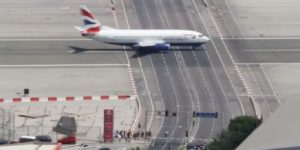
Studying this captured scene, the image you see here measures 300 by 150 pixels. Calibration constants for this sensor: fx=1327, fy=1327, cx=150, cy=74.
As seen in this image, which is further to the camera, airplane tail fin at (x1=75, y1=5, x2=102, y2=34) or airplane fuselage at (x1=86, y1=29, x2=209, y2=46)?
airplane tail fin at (x1=75, y1=5, x2=102, y2=34)

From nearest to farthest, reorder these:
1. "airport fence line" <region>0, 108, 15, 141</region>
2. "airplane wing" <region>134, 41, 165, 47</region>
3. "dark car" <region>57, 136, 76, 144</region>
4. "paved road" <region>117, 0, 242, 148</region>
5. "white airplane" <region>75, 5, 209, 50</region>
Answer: "dark car" <region>57, 136, 76, 144</region> → "airport fence line" <region>0, 108, 15, 141</region> → "paved road" <region>117, 0, 242, 148</region> → "white airplane" <region>75, 5, 209, 50</region> → "airplane wing" <region>134, 41, 165, 47</region>

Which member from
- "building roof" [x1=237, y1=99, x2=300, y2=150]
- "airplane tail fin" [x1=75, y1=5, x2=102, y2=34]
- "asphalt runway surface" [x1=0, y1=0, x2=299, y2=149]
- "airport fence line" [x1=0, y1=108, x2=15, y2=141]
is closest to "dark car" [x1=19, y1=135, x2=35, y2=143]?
"airport fence line" [x1=0, y1=108, x2=15, y2=141]

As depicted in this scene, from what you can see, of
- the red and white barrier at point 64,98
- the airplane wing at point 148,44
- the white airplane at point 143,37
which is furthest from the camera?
the airplane wing at point 148,44

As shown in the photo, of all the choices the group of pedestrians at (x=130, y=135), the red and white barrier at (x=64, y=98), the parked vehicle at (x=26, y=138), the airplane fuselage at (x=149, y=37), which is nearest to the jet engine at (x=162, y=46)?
the airplane fuselage at (x=149, y=37)

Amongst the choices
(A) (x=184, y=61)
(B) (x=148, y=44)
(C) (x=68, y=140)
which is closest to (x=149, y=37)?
(B) (x=148, y=44)

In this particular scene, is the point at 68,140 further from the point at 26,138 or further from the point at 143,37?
the point at 143,37

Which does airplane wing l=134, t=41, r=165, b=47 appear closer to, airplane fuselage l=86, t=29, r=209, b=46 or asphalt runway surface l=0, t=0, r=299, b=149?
airplane fuselage l=86, t=29, r=209, b=46

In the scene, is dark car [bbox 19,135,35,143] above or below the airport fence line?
below

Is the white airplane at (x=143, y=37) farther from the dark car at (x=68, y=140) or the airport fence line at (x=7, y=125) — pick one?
the dark car at (x=68, y=140)
